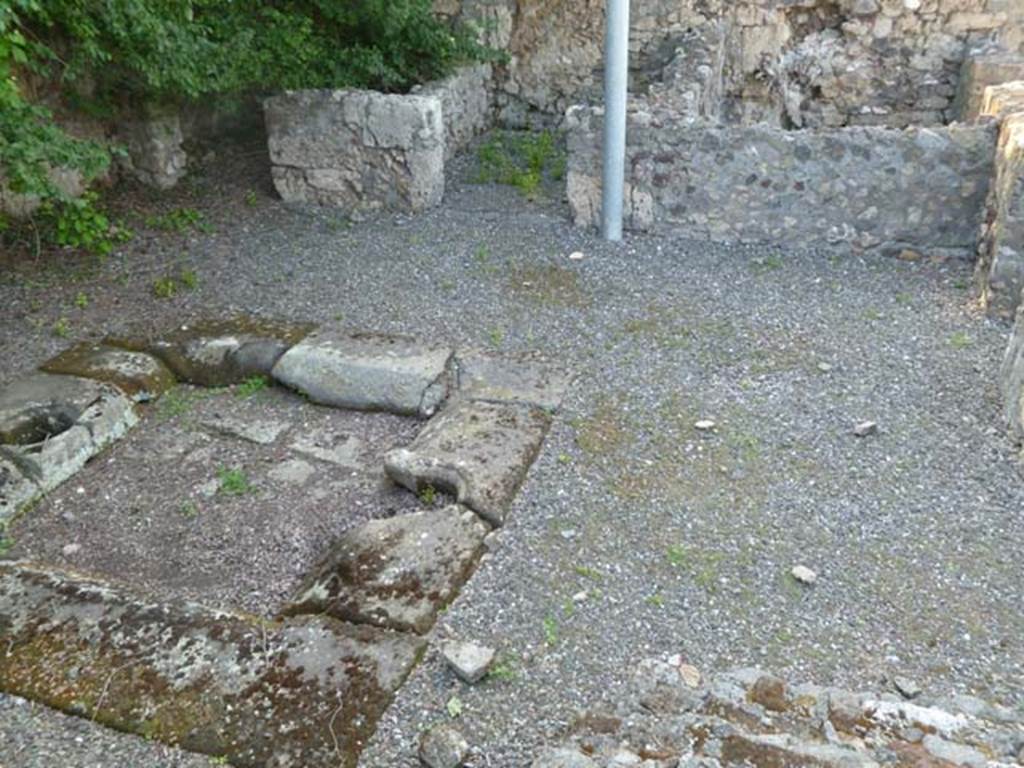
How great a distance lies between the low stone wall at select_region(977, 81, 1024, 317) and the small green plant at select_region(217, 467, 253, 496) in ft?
14.0

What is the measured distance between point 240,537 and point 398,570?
0.86 m

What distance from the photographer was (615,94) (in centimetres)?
578

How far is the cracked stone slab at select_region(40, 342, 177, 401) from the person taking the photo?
4730mm

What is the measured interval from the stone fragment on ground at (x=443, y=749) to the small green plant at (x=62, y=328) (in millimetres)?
3730

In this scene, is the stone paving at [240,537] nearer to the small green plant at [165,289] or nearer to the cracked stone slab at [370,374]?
the cracked stone slab at [370,374]

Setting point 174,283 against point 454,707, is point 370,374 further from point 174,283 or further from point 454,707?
point 454,707

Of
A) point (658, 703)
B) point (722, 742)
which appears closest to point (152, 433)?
point (658, 703)

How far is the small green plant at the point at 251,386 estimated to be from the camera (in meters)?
4.85

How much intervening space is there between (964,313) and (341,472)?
3737mm

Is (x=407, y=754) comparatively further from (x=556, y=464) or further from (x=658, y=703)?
(x=556, y=464)

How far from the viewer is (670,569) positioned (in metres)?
3.36

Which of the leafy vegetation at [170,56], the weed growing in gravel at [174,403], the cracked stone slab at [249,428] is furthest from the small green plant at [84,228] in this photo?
the cracked stone slab at [249,428]

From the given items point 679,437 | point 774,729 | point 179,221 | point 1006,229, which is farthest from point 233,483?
point 1006,229

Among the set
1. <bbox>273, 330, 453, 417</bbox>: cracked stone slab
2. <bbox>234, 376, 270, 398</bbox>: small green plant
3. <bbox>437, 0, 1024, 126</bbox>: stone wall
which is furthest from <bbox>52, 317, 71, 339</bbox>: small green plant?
<bbox>437, 0, 1024, 126</bbox>: stone wall
